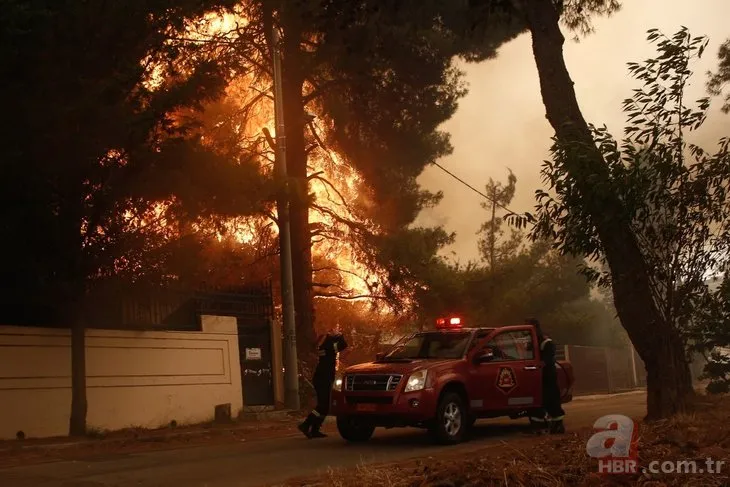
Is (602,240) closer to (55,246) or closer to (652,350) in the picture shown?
(652,350)

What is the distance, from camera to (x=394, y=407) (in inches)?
419

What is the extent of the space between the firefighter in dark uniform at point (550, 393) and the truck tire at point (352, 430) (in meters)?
2.74

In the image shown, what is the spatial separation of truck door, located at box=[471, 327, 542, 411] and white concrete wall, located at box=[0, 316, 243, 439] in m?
7.13

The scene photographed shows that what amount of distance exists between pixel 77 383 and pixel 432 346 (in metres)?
6.34

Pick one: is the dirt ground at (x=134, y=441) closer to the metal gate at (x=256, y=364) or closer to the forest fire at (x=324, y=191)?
the metal gate at (x=256, y=364)

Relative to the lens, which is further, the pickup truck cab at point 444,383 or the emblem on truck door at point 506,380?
the emblem on truck door at point 506,380

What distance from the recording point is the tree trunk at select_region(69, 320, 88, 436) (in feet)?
44.5

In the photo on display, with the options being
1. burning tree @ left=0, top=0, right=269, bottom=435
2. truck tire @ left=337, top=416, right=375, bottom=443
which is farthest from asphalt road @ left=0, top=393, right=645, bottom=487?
burning tree @ left=0, top=0, right=269, bottom=435

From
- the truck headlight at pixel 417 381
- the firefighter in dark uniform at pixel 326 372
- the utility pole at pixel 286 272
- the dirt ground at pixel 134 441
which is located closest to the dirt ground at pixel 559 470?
the truck headlight at pixel 417 381

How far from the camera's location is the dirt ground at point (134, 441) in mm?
11414

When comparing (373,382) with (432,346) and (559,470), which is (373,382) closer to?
(432,346)

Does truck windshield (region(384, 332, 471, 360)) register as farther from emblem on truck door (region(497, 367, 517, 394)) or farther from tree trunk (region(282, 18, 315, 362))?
tree trunk (region(282, 18, 315, 362))

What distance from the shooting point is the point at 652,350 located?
35.4ft
